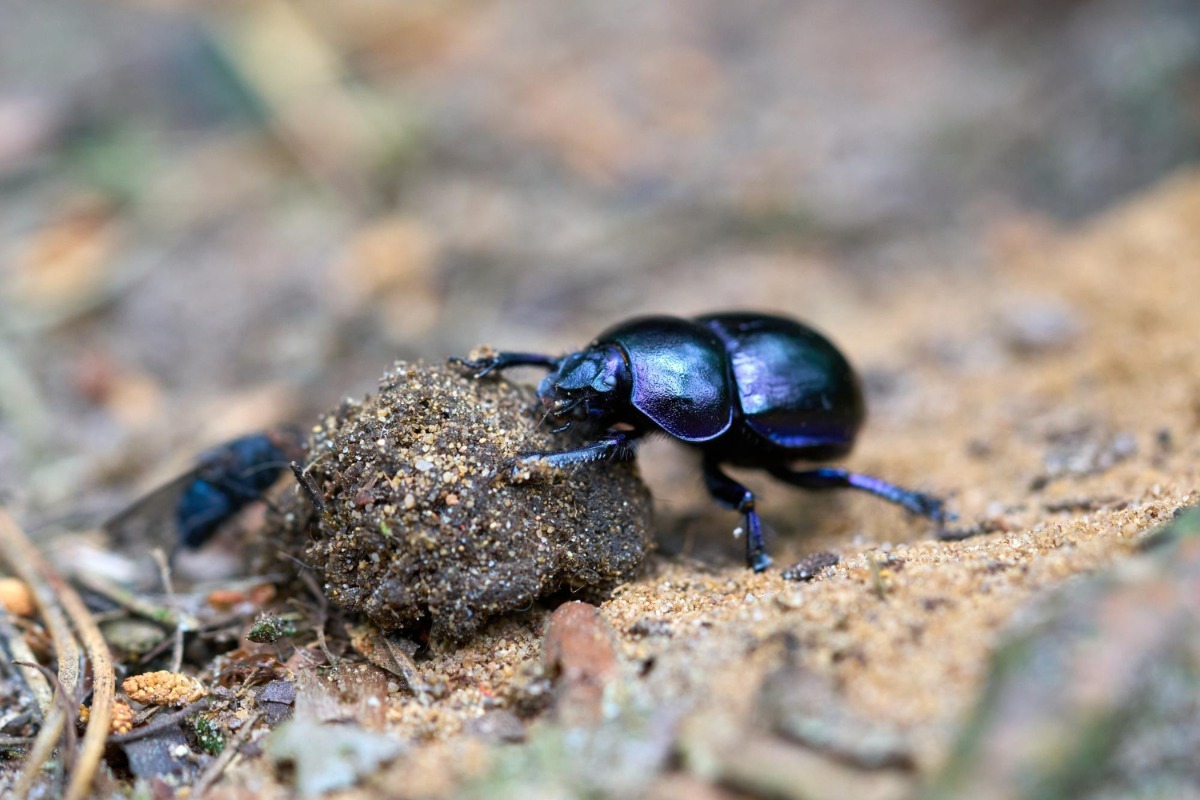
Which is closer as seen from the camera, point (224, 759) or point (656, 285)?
point (224, 759)

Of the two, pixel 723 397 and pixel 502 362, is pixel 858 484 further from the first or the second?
pixel 502 362

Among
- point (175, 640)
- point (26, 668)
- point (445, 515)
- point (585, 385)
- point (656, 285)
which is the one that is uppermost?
point (656, 285)

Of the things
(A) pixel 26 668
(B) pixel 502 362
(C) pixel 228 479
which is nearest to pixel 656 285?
(B) pixel 502 362

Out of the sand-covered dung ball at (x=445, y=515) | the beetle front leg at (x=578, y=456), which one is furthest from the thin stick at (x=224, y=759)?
the beetle front leg at (x=578, y=456)

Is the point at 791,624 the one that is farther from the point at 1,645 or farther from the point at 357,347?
the point at 357,347

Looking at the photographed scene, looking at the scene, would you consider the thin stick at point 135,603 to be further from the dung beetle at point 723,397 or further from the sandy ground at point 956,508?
the dung beetle at point 723,397
